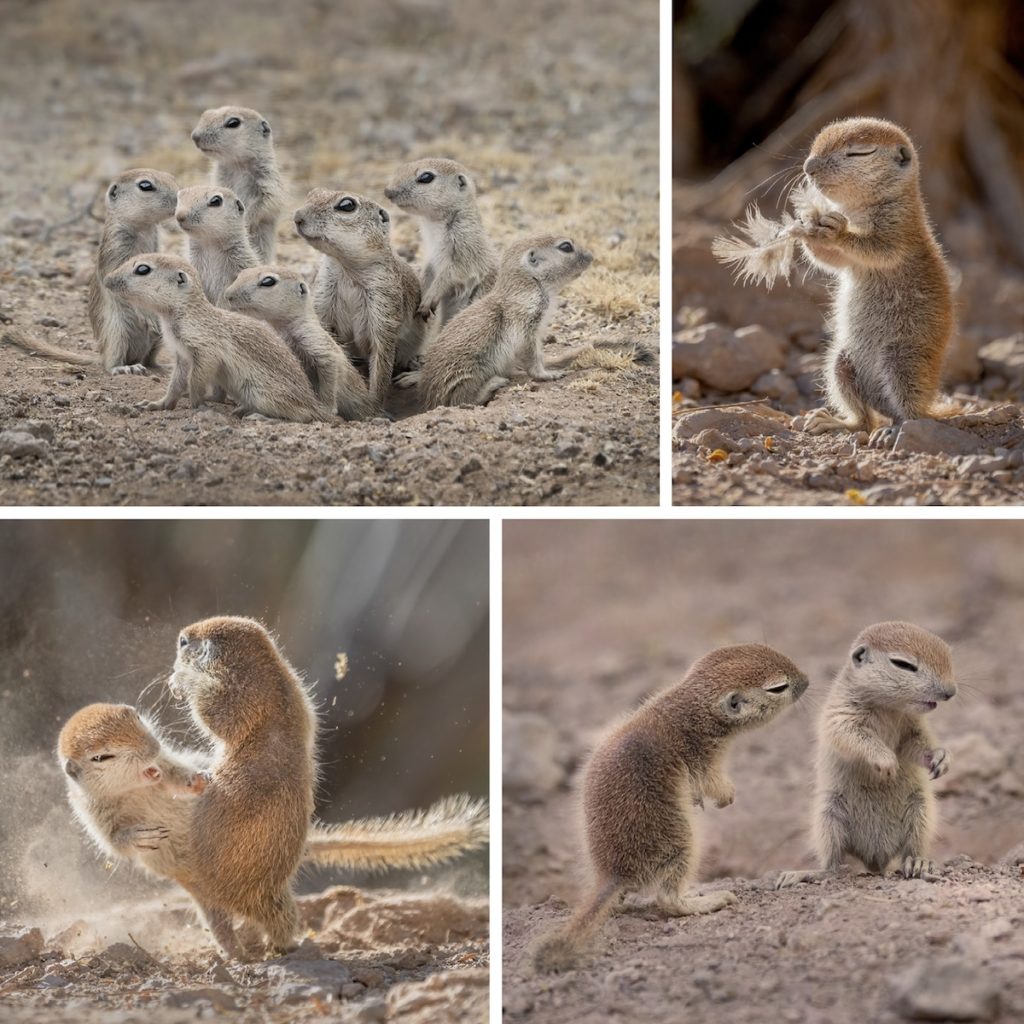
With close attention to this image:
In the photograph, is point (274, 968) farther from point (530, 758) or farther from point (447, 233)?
point (447, 233)

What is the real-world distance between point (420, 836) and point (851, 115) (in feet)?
9.95

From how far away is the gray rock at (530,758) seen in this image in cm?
386

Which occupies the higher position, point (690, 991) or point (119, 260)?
point (119, 260)

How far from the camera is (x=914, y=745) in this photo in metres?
3.30

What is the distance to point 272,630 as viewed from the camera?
332 centimetres

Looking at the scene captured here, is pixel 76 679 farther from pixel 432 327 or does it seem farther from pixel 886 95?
pixel 886 95

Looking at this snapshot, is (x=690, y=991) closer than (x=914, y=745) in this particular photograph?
Yes

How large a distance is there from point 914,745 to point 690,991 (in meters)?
0.82

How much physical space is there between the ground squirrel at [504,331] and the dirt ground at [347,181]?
0.07 m

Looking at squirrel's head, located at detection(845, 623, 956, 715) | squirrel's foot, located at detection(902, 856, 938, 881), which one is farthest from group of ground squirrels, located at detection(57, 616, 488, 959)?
squirrel's foot, located at detection(902, 856, 938, 881)

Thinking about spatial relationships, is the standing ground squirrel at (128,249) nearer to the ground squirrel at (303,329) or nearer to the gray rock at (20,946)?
the ground squirrel at (303,329)

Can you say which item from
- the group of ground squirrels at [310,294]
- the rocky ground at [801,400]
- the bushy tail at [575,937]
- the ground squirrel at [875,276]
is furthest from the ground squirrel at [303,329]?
the bushy tail at [575,937]

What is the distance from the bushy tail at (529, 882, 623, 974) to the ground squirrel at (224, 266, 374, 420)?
130cm

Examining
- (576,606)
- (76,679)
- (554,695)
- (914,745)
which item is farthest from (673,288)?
(76,679)
